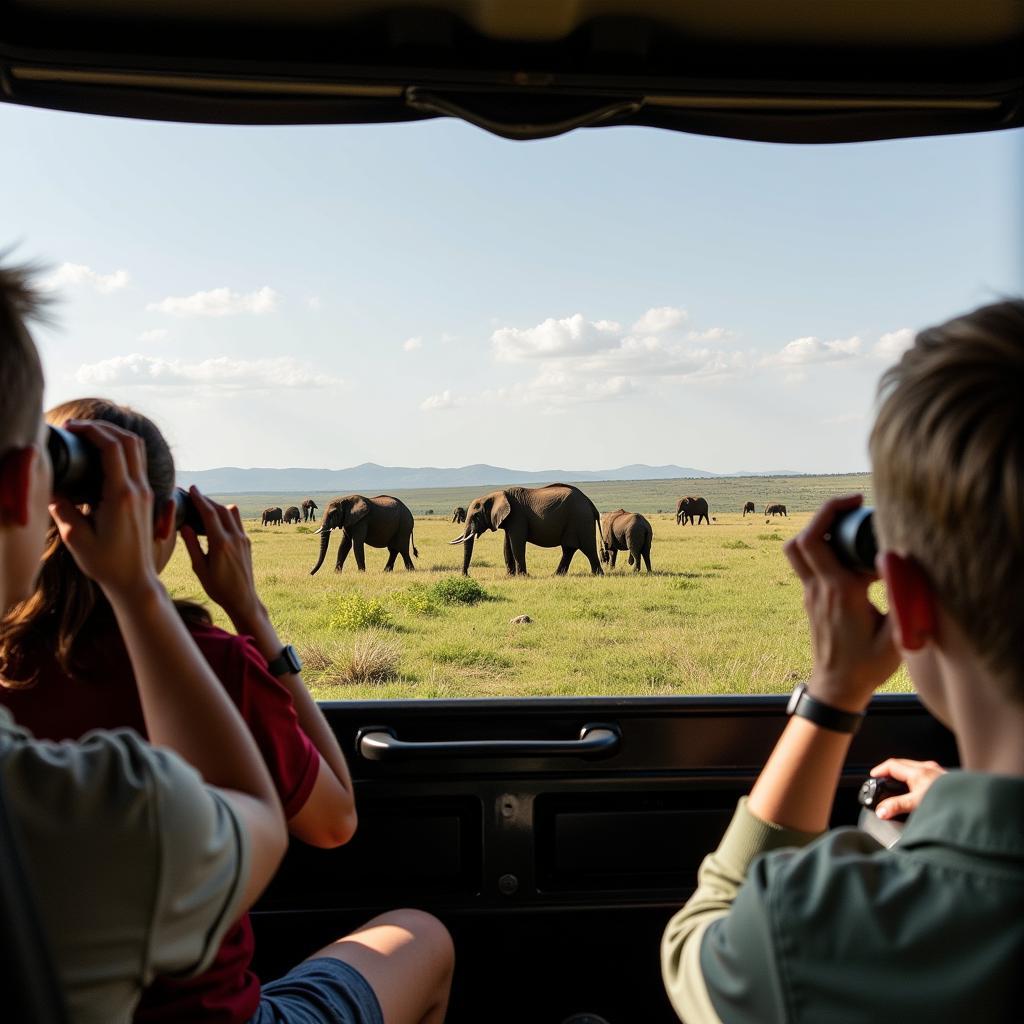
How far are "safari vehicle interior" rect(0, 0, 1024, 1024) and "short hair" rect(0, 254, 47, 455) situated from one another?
90 cm

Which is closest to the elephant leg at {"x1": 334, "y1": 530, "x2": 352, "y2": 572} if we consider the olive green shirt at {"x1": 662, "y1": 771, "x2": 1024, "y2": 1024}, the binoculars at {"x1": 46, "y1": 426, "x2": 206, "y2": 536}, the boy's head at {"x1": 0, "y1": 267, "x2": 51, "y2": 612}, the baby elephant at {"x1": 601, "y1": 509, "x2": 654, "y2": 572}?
the baby elephant at {"x1": 601, "y1": 509, "x2": 654, "y2": 572}

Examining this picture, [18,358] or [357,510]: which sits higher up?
[18,358]

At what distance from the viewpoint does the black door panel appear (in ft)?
6.21

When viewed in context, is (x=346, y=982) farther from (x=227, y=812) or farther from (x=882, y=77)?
(x=882, y=77)

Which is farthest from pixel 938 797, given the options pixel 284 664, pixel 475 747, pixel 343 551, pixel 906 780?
pixel 343 551

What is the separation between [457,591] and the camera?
422 centimetres

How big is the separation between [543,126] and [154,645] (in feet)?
3.61

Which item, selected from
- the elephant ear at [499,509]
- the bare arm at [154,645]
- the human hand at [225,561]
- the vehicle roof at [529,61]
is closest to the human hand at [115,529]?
the bare arm at [154,645]

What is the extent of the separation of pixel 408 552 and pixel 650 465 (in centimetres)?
206

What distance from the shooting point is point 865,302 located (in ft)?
8.85

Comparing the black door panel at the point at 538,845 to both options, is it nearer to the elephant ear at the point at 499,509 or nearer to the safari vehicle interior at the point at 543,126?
the safari vehicle interior at the point at 543,126

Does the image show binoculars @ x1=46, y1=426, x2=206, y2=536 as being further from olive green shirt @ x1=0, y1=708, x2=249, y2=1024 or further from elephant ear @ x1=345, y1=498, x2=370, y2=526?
elephant ear @ x1=345, y1=498, x2=370, y2=526

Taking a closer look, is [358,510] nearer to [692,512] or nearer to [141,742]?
[692,512]

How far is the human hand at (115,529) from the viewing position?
2.93ft
